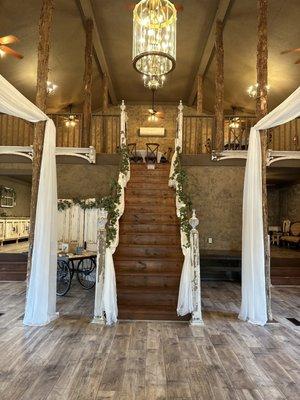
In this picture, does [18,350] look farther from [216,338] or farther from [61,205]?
[61,205]

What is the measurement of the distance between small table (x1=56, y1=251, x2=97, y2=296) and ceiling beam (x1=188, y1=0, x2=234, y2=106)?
23.0ft

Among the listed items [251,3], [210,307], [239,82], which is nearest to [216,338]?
[210,307]

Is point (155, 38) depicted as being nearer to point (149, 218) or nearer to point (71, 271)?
point (149, 218)

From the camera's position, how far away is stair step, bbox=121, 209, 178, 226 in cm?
658

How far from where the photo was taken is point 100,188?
29.0 feet

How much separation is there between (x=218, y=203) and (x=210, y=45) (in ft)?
17.4

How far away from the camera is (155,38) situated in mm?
4273

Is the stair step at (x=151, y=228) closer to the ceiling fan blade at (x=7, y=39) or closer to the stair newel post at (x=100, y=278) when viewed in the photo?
the stair newel post at (x=100, y=278)

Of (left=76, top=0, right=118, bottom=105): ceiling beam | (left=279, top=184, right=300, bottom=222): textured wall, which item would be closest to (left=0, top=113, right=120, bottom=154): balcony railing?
(left=76, top=0, right=118, bottom=105): ceiling beam

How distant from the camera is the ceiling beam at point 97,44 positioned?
8561 millimetres

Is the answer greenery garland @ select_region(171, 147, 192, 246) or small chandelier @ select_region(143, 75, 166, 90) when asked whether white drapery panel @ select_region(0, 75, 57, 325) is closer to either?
small chandelier @ select_region(143, 75, 166, 90)

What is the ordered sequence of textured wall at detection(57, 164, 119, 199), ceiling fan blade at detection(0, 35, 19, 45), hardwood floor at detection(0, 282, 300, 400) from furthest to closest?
textured wall at detection(57, 164, 119, 199) → ceiling fan blade at detection(0, 35, 19, 45) → hardwood floor at detection(0, 282, 300, 400)

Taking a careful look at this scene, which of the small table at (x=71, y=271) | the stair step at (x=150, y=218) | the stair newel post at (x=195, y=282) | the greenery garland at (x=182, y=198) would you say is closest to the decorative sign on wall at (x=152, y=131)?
the greenery garland at (x=182, y=198)

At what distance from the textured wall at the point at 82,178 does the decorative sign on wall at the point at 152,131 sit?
590 centimetres
